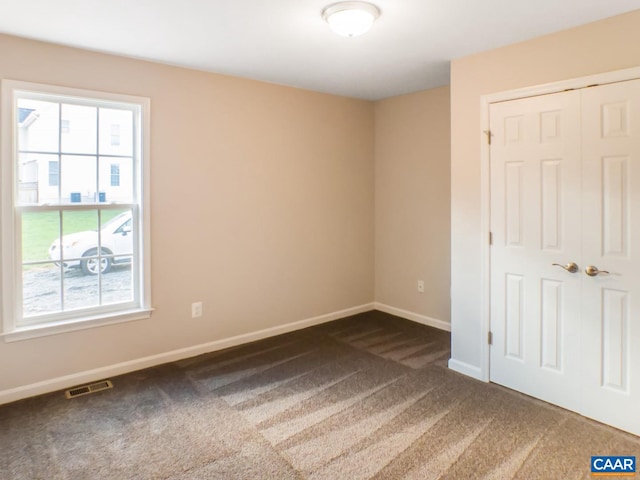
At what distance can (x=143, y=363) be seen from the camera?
327 cm

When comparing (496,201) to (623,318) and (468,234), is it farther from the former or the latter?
(623,318)

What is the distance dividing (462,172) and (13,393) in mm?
3568

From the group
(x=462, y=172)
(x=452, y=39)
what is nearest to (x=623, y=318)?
(x=462, y=172)

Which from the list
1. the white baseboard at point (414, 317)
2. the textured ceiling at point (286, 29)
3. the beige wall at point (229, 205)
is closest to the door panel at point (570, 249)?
the textured ceiling at point (286, 29)

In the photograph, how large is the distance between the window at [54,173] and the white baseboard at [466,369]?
3293mm

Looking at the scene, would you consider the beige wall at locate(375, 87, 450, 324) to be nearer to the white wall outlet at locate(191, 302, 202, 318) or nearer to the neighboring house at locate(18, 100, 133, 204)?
the white wall outlet at locate(191, 302, 202, 318)

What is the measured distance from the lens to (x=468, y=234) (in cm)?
312

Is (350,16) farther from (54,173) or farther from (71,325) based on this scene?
(71,325)

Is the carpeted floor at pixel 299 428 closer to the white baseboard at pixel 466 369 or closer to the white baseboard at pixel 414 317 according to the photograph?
the white baseboard at pixel 466 369

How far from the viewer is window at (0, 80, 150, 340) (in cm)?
274

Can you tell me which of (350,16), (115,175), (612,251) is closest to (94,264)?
(115,175)

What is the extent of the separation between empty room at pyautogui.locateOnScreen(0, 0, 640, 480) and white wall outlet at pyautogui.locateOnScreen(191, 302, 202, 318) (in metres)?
0.02

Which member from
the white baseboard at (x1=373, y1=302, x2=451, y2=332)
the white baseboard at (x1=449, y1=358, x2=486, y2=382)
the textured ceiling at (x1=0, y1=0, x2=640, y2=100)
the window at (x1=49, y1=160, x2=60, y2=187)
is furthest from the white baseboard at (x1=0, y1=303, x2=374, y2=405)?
the textured ceiling at (x1=0, y1=0, x2=640, y2=100)

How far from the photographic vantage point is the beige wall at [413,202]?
13.6 feet
